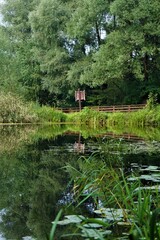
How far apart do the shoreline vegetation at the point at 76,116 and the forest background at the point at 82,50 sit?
2.46 meters

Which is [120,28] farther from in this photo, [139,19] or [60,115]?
[60,115]

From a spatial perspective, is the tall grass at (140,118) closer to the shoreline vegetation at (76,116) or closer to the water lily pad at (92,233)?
the shoreline vegetation at (76,116)

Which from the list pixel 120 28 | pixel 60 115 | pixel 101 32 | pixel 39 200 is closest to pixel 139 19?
pixel 120 28

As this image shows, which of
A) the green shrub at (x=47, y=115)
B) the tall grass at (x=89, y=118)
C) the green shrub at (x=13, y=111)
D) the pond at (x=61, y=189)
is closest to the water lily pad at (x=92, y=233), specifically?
the pond at (x=61, y=189)

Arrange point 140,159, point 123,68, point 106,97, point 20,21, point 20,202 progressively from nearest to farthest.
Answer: point 20,202, point 140,159, point 123,68, point 106,97, point 20,21

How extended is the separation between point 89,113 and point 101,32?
8073 mm

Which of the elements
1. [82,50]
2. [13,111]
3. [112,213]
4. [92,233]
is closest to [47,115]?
[13,111]

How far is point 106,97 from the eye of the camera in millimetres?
30625

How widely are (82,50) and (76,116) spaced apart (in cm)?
705

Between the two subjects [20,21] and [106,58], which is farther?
[20,21]

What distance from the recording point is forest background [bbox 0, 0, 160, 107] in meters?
24.6

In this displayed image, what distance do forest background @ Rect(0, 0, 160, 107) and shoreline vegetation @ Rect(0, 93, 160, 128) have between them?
246 cm

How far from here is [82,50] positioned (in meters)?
31.5

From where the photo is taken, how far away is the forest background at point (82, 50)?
2462 centimetres
